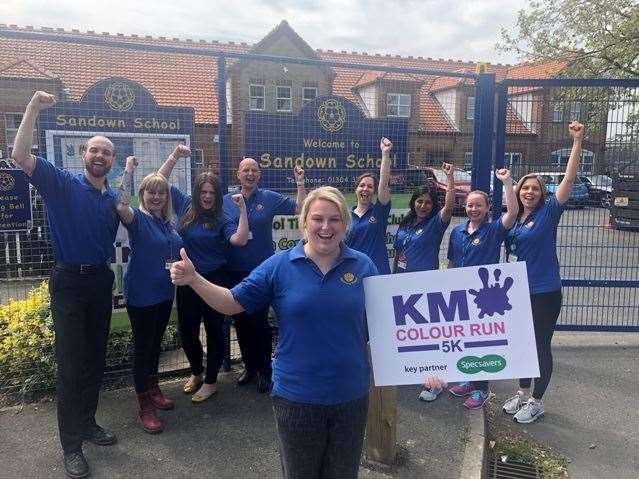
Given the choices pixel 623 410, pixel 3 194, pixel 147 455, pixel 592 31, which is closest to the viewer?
pixel 147 455

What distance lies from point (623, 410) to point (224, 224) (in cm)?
372

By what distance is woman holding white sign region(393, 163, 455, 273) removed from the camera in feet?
13.9

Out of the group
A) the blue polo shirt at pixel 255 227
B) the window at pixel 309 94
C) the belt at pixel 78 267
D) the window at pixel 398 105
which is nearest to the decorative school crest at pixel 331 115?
the window at pixel 309 94

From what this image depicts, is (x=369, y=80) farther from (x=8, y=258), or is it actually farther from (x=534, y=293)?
(x=8, y=258)

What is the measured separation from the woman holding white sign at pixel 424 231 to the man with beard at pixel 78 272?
2297 mm

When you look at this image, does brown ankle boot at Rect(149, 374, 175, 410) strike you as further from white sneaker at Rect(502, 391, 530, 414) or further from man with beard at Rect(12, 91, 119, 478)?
white sneaker at Rect(502, 391, 530, 414)

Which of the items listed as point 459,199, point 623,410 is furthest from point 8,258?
point 623,410

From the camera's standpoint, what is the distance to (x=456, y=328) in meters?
2.77

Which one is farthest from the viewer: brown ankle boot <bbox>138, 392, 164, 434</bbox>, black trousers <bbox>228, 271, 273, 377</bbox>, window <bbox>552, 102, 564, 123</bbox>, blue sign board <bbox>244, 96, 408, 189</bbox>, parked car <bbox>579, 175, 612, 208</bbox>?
parked car <bbox>579, 175, 612, 208</bbox>

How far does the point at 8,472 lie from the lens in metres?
3.30

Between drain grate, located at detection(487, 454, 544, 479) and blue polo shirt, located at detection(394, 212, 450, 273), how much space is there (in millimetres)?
1531

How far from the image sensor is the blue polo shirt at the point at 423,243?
13.9 ft

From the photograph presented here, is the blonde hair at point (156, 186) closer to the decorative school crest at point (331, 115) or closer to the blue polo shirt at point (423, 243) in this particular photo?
the decorative school crest at point (331, 115)

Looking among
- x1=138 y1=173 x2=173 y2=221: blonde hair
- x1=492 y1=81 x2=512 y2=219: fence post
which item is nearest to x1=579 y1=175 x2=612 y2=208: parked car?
x1=492 y1=81 x2=512 y2=219: fence post
